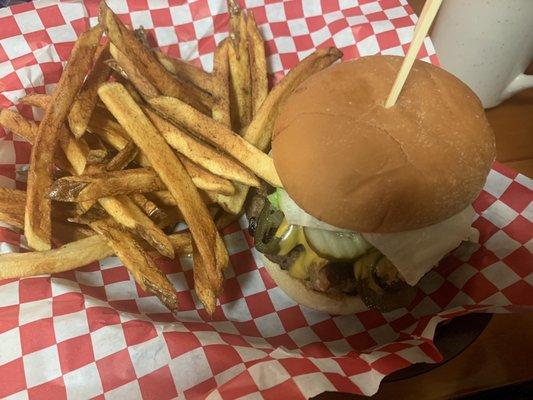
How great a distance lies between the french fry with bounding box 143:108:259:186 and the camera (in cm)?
146

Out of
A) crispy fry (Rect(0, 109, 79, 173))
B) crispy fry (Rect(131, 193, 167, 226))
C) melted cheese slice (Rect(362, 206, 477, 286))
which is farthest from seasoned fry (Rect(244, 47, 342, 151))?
crispy fry (Rect(0, 109, 79, 173))

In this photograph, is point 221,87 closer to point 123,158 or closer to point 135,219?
point 123,158

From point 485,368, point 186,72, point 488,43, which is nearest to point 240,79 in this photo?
point 186,72

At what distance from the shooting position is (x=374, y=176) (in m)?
1.24

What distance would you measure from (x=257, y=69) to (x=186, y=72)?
10.5 inches

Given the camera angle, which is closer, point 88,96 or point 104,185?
point 104,185

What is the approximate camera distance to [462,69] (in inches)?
82.0

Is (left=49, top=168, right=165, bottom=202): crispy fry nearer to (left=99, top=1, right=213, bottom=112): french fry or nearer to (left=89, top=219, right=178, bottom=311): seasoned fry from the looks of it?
(left=89, top=219, right=178, bottom=311): seasoned fry

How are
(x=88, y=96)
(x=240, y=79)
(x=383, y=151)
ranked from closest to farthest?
(x=383, y=151) < (x=88, y=96) < (x=240, y=79)

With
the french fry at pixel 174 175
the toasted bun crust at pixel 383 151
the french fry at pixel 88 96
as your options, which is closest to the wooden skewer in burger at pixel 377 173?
the toasted bun crust at pixel 383 151

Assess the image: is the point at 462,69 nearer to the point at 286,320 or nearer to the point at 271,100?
the point at 271,100

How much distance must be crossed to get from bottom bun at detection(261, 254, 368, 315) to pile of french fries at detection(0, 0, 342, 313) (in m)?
0.26

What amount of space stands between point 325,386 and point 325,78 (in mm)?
821

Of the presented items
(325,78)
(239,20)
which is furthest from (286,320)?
(239,20)
